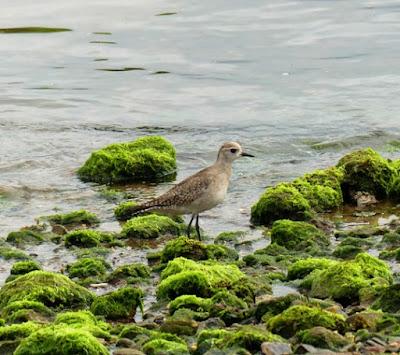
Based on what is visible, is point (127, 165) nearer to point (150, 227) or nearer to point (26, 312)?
point (150, 227)

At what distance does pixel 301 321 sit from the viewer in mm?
9188

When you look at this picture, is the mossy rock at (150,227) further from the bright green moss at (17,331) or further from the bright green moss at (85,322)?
the bright green moss at (17,331)

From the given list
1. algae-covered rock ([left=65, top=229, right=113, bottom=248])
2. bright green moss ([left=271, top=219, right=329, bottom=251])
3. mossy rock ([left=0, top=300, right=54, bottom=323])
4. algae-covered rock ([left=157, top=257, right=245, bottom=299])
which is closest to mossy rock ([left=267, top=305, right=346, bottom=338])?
algae-covered rock ([left=157, top=257, right=245, bottom=299])

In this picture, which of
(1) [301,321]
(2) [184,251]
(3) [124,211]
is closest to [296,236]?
(2) [184,251]

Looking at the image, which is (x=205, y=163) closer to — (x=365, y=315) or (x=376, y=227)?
(x=376, y=227)

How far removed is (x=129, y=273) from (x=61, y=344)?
10.7 ft

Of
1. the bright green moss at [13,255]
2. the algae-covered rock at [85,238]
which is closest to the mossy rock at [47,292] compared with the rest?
the bright green moss at [13,255]

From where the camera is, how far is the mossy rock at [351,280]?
424 inches

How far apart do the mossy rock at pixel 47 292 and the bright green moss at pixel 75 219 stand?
400 centimetres

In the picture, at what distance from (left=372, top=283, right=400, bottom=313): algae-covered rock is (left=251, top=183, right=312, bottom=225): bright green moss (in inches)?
192

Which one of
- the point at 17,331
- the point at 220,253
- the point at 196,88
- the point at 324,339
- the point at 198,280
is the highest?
the point at 324,339

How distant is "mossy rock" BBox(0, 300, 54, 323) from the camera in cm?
1029

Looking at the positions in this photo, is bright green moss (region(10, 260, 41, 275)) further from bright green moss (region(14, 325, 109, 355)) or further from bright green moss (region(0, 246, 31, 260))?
bright green moss (region(14, 325, 109, 355))

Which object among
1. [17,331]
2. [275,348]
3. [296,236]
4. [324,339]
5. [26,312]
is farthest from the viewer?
[296,236]
